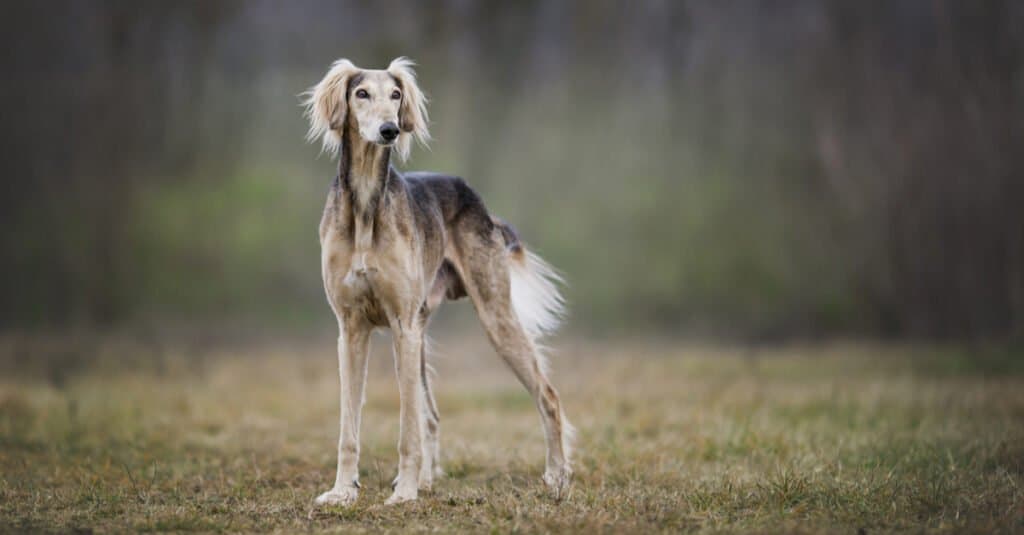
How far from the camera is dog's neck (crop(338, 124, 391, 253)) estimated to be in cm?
559

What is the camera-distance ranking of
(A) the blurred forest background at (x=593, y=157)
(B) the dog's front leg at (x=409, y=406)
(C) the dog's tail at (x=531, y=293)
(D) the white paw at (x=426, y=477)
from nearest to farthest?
(B) the dog's front leg at (x=409, y=406) < (D) the white paw at (x=426, y=477) < (C) the dog's tail at (x=531, y=293) < (A) the blurred forest background at (x=593, y=157)

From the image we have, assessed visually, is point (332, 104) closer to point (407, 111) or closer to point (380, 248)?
point (407, 111)

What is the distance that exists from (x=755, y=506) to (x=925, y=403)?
5.39 meters

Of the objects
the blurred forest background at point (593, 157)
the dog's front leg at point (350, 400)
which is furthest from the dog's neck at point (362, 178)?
the blurred forest background at point (593, 157)

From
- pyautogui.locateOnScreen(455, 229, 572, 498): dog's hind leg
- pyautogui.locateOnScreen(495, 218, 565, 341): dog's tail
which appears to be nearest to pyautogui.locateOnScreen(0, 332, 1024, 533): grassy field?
pyautogui.locateOnScreen(455, 229, 572, 498): dog's hind leg

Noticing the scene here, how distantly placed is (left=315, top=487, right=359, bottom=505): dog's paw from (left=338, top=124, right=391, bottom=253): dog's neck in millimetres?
1336

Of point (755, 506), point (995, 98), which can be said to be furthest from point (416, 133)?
point (995, 98)

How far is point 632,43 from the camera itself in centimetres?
2122

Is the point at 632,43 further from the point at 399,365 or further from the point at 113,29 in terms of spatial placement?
the point at 399,365

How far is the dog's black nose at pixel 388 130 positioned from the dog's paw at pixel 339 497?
1956 millimetres

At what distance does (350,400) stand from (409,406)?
1.11ft

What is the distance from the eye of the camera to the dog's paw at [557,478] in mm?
5961

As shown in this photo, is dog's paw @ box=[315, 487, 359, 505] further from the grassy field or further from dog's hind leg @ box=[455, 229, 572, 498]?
dog's hind leg @ box=[455, 229, 572, 498]

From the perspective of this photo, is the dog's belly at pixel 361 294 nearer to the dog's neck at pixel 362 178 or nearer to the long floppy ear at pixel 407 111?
the dog's neck at pixel 362 178
